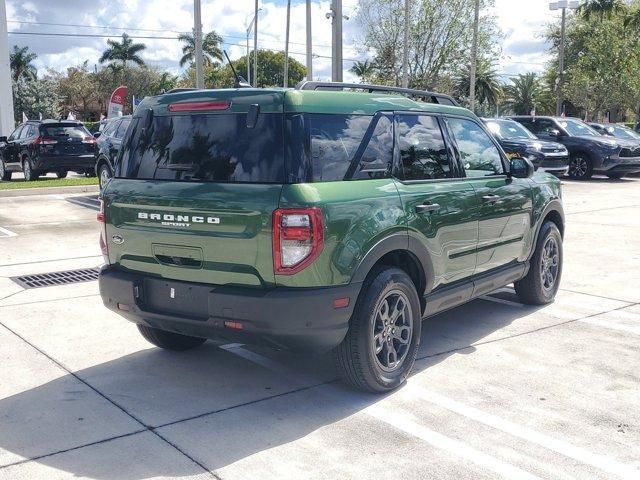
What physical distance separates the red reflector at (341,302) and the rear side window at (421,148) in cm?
108

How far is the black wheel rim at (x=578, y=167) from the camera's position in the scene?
68.1 feet

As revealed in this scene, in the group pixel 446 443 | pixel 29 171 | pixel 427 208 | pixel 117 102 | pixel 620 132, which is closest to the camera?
pixel 446 443

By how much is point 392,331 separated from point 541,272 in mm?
2616

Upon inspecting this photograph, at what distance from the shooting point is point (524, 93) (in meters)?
70.8

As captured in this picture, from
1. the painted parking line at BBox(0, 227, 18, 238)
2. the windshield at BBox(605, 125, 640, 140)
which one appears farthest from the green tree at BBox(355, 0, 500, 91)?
the painted parking line at BBox(0, 227, 18, 238)

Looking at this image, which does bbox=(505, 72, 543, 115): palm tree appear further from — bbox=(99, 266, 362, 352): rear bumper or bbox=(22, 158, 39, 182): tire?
bbox=(99, 266, 362, 352): rear bumper

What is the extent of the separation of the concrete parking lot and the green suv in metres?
0.39

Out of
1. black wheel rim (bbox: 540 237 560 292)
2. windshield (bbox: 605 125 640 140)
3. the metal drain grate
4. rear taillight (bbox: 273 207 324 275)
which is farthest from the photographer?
windshield (bbox: 605 125 640 140)

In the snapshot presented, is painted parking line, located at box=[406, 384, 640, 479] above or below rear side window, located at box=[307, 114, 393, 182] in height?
below

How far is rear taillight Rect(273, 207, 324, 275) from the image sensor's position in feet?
12.7

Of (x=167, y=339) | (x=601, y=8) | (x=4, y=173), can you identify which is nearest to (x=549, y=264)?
(x=167, y=339)

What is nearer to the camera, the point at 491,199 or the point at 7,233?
the point at 491,199

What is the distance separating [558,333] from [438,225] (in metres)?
1.76

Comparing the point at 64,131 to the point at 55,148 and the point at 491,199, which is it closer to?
the point at 55,148
